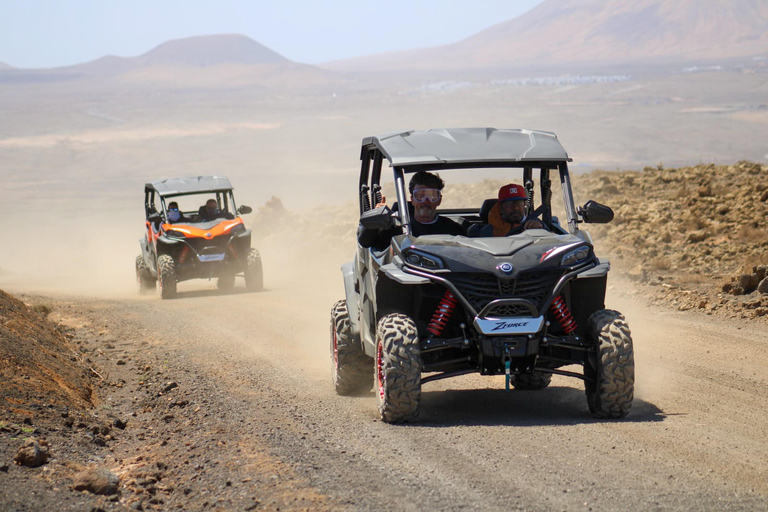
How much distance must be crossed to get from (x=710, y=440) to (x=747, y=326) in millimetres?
6687

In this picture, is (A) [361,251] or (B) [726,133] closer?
(A) [361,251]

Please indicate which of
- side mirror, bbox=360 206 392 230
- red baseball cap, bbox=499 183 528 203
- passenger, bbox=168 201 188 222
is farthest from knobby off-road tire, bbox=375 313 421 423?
passenger, bbox=168 201 188 222

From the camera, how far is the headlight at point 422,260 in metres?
6.98

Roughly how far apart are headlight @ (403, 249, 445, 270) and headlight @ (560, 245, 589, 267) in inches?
35.1

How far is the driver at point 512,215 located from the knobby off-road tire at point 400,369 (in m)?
1.33

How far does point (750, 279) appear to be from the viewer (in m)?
14.4

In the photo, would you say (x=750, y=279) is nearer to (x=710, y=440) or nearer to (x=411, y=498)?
(x=710, y=440)

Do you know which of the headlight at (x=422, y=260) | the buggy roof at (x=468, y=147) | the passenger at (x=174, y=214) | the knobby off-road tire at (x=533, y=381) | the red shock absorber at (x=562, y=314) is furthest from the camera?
the passenger at (x=174, y=214)

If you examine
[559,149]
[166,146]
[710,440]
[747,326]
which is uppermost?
[559,149]

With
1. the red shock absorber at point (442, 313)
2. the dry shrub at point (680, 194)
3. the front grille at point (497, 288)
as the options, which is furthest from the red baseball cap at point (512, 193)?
the dry shrub at point (680, 194)

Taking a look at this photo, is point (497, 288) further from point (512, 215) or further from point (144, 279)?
point (144, 279)

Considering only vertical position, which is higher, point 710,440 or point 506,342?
point 506,342

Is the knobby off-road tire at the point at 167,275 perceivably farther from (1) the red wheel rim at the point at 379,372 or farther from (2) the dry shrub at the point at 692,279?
(1) the red wheel rim at the point at 379,372

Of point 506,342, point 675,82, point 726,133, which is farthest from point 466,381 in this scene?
point 675,82
